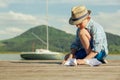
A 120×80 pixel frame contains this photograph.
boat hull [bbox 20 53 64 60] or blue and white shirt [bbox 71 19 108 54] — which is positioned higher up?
blue and white shirt [bbox 71 19 108 54]

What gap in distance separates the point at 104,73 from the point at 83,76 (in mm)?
353

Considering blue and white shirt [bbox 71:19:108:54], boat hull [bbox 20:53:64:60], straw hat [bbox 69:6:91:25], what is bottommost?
boat hull [bbox 20:53:64:60]

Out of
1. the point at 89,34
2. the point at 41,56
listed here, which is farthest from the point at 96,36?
the point at 41,56

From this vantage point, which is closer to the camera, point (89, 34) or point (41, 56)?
point (89, 34)

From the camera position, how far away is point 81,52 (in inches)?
294

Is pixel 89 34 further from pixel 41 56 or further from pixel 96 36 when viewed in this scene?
pixel 41 56

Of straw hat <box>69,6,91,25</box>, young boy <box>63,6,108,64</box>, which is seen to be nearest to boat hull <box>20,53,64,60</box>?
young boy <box>63,6,108,64</box>

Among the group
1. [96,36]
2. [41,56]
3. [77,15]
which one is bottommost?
[41,56]

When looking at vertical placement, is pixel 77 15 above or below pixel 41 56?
above

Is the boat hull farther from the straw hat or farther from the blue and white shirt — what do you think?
the straw hat

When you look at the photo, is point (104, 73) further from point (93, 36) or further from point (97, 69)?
point (93, 36)

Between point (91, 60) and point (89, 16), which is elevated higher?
point (89, 16)

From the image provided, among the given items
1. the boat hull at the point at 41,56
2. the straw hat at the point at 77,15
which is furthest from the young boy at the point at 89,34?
the boat hull at the point at 41,56

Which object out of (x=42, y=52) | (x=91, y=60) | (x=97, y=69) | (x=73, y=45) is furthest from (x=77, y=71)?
(x=42, y=52)
